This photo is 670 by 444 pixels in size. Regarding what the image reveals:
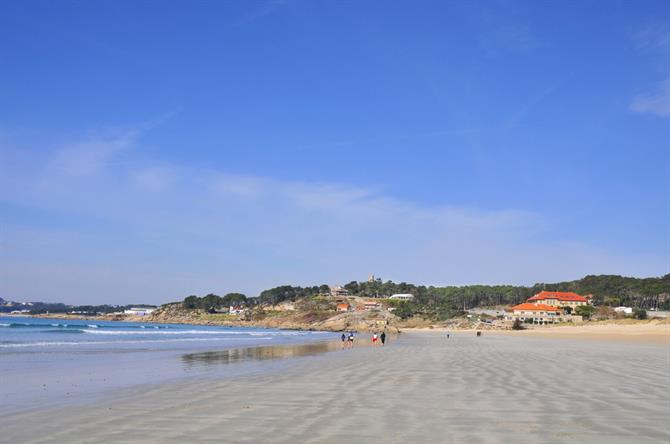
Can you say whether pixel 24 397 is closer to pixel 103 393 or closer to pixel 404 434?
pixel 103 393

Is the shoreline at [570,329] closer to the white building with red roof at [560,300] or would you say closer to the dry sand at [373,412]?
the dry sand at [373,412]

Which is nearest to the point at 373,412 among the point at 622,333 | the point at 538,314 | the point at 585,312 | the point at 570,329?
the point at 622,333

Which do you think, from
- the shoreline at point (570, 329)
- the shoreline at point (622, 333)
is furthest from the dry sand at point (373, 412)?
the shoreline at point (570, 329)

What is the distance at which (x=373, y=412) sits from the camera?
11250 millimetres

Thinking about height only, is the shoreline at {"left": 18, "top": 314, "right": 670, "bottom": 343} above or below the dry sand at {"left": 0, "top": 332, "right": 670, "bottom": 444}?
below

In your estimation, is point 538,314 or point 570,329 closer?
point 570,329

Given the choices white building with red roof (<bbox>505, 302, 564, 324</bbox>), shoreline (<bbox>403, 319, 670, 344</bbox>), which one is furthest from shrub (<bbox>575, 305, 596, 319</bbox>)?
shoreline (<bbox>403, 319, 670, 344</bbox>)

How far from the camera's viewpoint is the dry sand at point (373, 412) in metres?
9.15

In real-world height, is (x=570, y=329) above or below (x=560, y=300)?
below

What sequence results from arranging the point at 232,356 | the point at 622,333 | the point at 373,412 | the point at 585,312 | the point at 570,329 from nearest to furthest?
the point at 373,412, the point at 232,356, the point at 622,333, the point at 570,329, the point at 585,312

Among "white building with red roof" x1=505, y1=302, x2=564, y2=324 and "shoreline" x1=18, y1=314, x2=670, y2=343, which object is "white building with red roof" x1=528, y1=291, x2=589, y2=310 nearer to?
"white building with red roof" x1=505, y1=302, x2=564, y2=324

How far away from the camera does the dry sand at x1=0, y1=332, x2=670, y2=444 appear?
915 cm

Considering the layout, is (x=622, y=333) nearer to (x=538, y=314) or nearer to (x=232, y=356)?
(x=232, y=356)

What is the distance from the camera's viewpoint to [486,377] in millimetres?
18594
